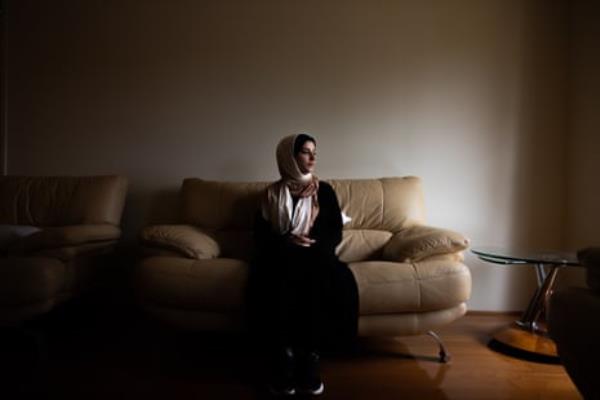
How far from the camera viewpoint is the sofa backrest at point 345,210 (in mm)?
2262

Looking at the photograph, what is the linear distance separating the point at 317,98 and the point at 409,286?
146 cm

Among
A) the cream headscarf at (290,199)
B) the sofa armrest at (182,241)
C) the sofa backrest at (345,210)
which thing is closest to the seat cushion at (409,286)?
the cream headscarf at (290,199)

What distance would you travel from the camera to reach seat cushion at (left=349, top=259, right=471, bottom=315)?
66.1 inches

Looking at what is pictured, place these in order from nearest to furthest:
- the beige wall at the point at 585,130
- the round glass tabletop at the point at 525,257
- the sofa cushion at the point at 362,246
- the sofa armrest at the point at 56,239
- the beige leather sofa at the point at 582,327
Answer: the beige leather sofa at the point at 582,327
the round glass tabletop at the point at 525,257
the sofa armrest at the point at 56,239
the sofa cushion at the point at 362,246
the beige wall at the point at 585,130

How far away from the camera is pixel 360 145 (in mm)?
2594

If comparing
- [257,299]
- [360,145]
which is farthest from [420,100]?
[257,299]

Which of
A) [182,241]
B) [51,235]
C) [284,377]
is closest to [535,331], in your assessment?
[284,377]

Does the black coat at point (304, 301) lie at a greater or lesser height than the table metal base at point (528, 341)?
greater

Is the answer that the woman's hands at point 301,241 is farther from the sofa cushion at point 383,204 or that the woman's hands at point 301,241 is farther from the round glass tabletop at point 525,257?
the round glass tabletop at point 525,257

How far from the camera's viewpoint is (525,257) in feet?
6.13

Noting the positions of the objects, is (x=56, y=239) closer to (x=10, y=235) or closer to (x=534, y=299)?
(x=10, y=235)

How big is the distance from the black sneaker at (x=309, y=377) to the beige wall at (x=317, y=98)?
133 centimetres

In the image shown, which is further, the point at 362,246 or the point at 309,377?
the point at 362,246

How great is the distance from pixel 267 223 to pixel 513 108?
6.12 ft
